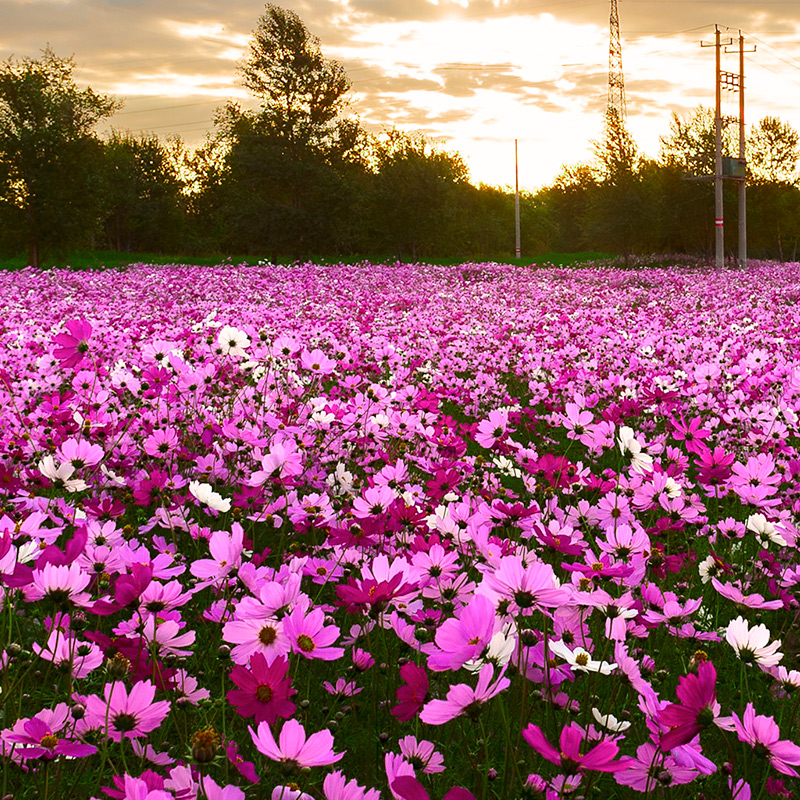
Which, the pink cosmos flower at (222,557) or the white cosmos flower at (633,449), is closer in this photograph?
the pink cosmos flower at (222,557)

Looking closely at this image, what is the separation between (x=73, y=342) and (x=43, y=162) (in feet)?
100

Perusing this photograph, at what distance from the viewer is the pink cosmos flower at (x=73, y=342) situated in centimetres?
290

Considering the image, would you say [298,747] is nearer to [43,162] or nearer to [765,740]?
[765,740]

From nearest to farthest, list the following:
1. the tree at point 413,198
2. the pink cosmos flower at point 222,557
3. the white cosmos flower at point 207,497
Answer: the pink cosmos flower at point 222,557 → the white cosmos flower at point 207,497 → the tree at point 413,198

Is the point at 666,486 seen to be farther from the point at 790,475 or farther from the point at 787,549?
the point at 787,549

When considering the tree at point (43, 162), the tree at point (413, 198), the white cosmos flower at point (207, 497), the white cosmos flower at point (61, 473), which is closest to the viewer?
the white cosmos flower at point (207, 497)

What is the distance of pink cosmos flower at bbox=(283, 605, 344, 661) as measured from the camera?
1.31 m

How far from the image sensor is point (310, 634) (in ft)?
4.42

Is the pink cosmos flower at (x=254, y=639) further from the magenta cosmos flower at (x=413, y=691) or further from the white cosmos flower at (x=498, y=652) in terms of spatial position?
the white cosmos flower at (x=498, y=652)

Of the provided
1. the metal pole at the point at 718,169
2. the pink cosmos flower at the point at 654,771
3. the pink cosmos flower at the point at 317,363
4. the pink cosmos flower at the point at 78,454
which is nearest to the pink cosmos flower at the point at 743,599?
the pink cosmos flower at the point at 654,771

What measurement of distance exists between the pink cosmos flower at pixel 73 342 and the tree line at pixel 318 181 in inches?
1167

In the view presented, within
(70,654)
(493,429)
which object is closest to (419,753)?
(70,654)

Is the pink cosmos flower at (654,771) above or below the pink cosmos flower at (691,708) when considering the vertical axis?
below

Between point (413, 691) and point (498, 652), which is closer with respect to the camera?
point (498, 652)
